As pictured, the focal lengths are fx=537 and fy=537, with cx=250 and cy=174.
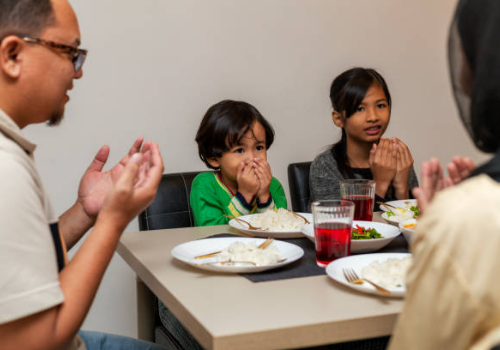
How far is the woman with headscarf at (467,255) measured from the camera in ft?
1.65

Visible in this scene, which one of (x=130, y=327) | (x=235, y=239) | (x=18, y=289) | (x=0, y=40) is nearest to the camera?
(x=18, y=289)

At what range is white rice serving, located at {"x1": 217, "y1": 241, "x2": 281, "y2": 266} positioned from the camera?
124 cm

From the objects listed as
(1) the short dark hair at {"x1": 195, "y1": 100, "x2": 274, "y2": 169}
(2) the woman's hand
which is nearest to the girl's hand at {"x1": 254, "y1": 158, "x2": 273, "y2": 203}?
(1) the short dark hair at {"x1": 195, "y1": 100, "x2": 274, "y2": 169}

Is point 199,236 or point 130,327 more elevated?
point 199,236

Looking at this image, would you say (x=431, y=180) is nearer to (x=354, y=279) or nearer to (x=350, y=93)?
(x=354, y=279)

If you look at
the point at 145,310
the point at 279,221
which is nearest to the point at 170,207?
the point at 145,310

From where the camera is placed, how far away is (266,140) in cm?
239

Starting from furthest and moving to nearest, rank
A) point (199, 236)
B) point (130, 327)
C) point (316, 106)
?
point (316, 106) < point (130, 327) < point (199, 236)

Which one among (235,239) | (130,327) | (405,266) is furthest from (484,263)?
(130,327)

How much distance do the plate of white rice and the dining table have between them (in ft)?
0.97

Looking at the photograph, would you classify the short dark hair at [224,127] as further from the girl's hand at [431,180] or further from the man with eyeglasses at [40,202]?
the girl's hand at [431,180]

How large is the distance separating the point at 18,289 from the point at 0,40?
18.6 inches

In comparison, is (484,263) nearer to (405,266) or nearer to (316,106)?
(405,266)

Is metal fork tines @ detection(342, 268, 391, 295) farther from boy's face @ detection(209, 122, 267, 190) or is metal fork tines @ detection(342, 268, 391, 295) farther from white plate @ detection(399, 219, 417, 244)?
boy's face @ detection(209, 122, 267, 190)
